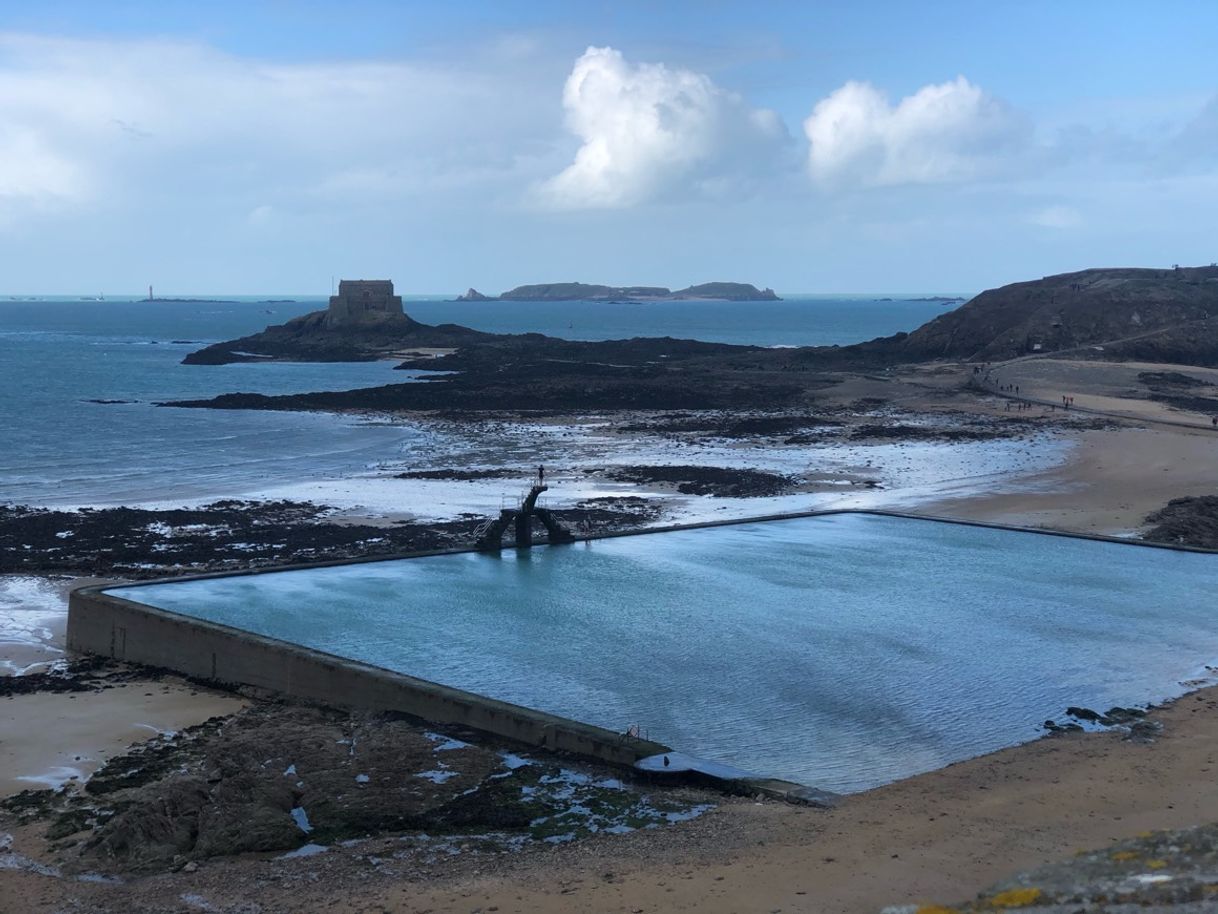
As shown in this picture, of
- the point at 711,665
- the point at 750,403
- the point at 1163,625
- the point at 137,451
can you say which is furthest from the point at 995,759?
the point at 750,403

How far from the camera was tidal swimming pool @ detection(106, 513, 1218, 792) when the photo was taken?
17.5 m

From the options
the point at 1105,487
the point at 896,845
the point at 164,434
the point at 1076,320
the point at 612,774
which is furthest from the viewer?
the point at 1076,320

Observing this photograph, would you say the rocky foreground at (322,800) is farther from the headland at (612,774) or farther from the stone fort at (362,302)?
the stone fort at (362,302)

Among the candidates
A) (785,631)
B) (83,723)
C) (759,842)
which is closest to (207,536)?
(83,723)

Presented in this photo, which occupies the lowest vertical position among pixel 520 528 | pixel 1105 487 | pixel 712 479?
pixel 712 479

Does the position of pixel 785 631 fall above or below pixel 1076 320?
below

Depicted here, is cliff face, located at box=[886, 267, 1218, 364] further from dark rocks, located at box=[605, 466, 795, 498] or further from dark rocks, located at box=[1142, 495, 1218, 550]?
dark rocks, located at box=[1142, 495, 1218, 550]

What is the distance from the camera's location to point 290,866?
1311 centimetres

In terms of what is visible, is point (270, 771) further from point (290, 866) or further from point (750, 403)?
point (750, 403)

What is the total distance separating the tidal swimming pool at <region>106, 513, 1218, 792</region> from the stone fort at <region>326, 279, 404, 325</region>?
96.3 metres

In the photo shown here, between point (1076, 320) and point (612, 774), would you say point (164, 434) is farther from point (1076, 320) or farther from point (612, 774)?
point (1076, 320)

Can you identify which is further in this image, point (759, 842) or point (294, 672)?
point (294, 672)

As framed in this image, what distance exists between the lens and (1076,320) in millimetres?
93188

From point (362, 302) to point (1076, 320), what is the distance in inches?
2509
